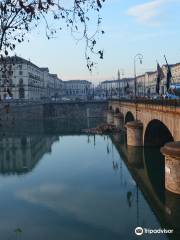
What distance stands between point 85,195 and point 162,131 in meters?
26.2

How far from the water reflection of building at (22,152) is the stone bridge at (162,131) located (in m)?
16.3

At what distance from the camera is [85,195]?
37188 millimetres

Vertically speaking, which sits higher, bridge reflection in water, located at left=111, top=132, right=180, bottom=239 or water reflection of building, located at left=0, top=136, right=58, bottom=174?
bridge reflection in water, located at left=111, top=132, right=180, bottom=239

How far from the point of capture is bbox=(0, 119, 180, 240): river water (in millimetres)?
28344

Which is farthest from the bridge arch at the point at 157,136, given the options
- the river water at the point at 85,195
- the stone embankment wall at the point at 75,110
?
the stone embankment wall at the point at 75,110

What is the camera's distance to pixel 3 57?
950cm

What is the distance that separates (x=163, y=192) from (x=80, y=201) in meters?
7.89

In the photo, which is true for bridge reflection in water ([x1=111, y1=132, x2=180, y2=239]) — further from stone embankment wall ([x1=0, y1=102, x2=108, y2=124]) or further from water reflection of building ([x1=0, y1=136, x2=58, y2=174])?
stone embankment wall ([x1=0, y1=102, x2=108, y2=124])

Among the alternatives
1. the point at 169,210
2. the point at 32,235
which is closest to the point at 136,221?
the point at 169,210

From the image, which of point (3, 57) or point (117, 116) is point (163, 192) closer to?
point (3, 57)

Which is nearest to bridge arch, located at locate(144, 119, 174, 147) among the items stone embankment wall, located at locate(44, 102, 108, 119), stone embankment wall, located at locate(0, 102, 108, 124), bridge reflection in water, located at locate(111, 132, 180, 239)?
bridge reflection in water, located at locate(111, 132, 180, 239)

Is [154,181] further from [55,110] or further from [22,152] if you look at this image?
[55,110]

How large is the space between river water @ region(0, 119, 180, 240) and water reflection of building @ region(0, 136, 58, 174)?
17cm

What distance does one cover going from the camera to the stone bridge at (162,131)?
32406 millimetres
